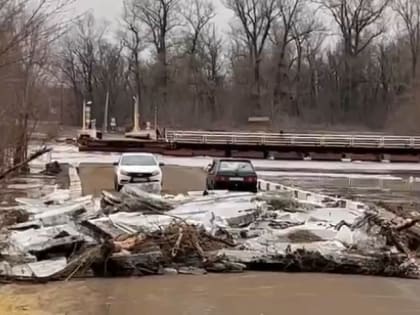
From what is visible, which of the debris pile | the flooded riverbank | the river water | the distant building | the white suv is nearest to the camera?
the river water

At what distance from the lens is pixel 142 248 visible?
1568 cm

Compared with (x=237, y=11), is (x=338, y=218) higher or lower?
lower

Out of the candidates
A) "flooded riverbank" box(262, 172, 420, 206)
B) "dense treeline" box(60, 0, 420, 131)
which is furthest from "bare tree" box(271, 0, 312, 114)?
"flooded riverbank" box(262, 172, 420, 206)

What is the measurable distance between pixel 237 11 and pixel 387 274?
89.4 m

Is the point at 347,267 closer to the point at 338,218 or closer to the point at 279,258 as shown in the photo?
the point at 279,258

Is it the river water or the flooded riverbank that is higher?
the river water

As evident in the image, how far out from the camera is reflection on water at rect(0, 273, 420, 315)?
12.0m

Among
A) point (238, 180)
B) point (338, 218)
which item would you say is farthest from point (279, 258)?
point (238, 180)

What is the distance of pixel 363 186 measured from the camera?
37.7m

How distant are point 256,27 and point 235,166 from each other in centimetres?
7074

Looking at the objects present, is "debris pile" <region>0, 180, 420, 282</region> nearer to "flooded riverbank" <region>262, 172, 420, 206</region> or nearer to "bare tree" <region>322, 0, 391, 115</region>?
"flooded riverbank" <region>262, 172, 420, 206</region>

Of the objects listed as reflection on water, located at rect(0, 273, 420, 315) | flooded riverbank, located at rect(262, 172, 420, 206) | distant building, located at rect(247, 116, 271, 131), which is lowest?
flooded riverbank, located at rect(262, 172, 420, 206)

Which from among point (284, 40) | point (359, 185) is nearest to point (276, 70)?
point (284, 40)

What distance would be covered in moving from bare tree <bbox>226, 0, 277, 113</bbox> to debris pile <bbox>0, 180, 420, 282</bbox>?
7844 centimetres
